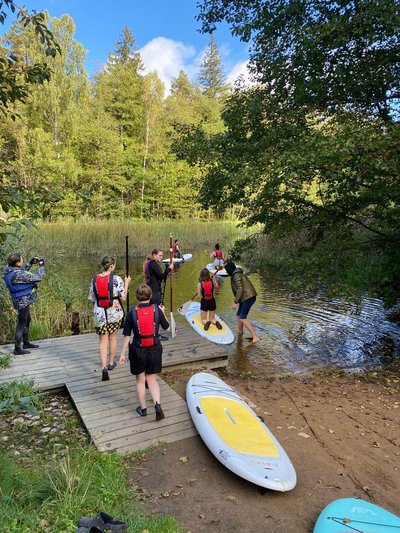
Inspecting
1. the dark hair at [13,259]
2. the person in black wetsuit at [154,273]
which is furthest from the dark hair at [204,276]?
the dark hair at [13,259]

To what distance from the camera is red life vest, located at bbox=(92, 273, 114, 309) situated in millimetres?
5195

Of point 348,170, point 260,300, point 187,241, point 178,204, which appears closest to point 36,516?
point 348,170

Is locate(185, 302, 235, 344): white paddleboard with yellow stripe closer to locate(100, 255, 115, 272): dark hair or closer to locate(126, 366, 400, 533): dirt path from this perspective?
locate(126, 366, 400, 533): dirt path

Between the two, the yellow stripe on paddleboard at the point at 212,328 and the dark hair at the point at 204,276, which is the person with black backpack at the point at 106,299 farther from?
the yellow stripe on paddleboard at the point at 212,328

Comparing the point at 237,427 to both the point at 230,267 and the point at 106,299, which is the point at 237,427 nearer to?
the point at 106,299

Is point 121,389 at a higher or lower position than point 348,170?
lower

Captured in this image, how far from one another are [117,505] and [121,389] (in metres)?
2.23

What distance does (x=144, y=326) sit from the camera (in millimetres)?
4316

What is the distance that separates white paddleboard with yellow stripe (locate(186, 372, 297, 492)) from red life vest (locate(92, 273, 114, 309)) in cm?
161

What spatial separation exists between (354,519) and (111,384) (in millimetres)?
3533

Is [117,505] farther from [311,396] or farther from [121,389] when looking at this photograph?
[311,396]

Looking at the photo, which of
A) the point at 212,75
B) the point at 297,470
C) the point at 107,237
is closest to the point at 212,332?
the point at 297,470

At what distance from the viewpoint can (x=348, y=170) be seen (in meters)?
6.28

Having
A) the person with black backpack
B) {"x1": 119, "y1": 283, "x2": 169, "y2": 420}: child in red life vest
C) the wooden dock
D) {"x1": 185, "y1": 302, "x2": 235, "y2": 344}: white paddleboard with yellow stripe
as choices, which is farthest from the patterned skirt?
{"x1": 185, "y1": 302, "x2": 235, "y2": 344}: white paddleboard with yellow stripe
